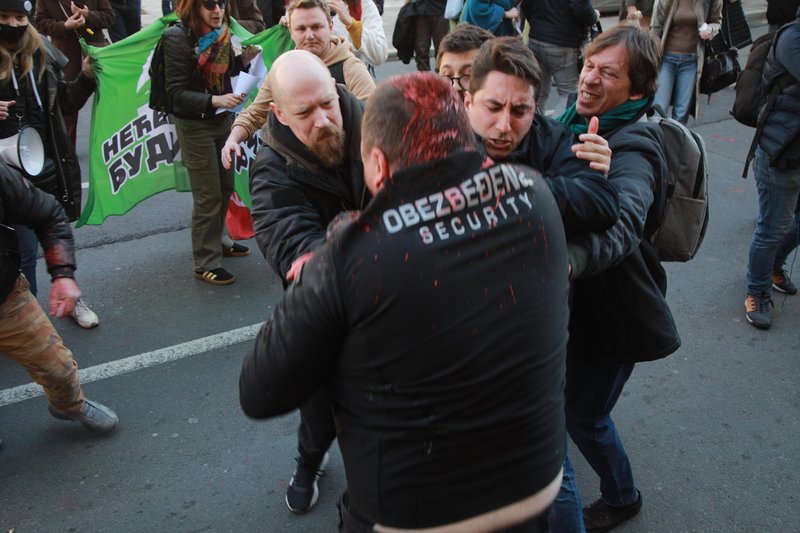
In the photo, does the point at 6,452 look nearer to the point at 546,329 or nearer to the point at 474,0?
the point at 546,329

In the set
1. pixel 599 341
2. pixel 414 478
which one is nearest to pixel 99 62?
pixel 599 341

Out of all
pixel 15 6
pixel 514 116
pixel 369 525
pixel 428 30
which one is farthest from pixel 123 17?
pixel 369 525

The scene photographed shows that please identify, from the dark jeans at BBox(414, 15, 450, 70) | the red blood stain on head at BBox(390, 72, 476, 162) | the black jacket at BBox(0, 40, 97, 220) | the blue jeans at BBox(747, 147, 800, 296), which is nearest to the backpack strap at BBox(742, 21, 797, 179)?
the blue jeans at BBox(747, 147, 800, 296)

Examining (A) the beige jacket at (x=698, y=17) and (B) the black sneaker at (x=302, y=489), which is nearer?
(B) the black sneaker at (x=302, y=489)

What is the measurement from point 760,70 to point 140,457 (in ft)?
12.5

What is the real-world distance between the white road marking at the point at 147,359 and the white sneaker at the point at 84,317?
46 cm

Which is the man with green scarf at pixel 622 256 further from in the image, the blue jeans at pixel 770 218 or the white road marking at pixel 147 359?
the white road marking at pixel 147 359

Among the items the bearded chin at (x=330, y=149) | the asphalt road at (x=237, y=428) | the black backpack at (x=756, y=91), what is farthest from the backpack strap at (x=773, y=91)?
the bearded chin at (x=330, y=149)

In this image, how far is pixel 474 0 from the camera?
6.37m

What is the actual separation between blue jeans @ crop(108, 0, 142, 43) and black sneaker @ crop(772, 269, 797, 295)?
746 centimetres

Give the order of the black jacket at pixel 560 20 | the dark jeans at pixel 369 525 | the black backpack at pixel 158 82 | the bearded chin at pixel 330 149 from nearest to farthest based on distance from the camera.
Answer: the dark jeans at pixel 369 525, the bearded chin at pixel 330 149, the black backpack at pixel 158 82, the black jacket at pixel 560 20

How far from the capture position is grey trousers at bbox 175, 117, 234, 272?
4527 millimetres

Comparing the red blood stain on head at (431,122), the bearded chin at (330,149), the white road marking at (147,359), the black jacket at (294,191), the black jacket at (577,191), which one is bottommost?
the white road marking at (147,359)

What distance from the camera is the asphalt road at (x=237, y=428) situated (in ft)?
9.56
